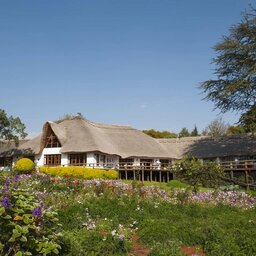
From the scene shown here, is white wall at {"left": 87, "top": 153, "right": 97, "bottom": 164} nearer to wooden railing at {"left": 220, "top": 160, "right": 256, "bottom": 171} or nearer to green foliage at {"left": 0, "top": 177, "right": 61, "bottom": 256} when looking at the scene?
wooden railing at {"left": 220, "top": 160, "right": 256, "bottom": 171}

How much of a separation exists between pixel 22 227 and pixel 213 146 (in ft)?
137

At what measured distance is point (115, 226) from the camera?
9.92 meters

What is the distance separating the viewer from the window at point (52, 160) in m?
43.6

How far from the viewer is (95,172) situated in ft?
114

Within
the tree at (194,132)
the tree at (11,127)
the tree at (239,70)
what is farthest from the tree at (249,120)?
the tree at (194,132)

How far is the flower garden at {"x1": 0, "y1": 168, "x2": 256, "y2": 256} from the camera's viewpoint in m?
6.64

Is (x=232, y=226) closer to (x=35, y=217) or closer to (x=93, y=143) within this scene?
(x=35, y=217)

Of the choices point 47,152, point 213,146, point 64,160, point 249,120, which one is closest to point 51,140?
point 47,152

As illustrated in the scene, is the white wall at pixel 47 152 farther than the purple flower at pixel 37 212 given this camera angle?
Yes

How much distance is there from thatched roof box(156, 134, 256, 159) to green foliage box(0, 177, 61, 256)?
38.6 metres

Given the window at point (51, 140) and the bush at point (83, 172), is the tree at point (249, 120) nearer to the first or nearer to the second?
the bush at point (83, 172)

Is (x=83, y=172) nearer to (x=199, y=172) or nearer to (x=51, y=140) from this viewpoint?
(x=51, y=140)

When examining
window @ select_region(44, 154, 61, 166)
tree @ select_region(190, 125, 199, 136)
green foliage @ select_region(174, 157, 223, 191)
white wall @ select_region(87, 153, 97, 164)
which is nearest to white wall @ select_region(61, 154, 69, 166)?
window @ select_region(44, 154, 61, 166)

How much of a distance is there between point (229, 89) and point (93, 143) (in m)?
15.0
